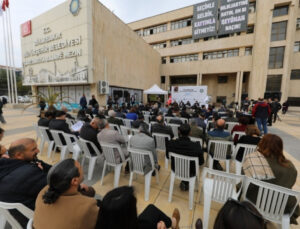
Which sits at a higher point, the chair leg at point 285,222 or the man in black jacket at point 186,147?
the man in black jacket at point 186,147

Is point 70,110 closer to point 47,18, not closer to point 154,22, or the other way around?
point 47,18

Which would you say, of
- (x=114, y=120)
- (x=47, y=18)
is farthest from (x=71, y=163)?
→ (x=47, y=18)

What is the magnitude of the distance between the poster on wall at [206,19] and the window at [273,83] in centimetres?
885

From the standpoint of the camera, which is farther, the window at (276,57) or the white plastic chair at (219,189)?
the window at (276,57)

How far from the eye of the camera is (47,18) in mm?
11695

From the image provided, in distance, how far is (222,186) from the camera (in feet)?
5.62

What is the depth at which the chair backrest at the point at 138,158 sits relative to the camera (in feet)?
7.38

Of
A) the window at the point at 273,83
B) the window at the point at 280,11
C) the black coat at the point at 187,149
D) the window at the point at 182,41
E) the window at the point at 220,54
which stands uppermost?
the window at the point at 280,11

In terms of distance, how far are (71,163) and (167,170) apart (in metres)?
2.52

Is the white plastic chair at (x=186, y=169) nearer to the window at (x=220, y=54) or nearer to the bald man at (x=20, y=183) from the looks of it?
the bald man at (x=20, y=183)

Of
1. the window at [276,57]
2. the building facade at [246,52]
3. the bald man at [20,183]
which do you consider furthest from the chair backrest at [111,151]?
the window at [276,57]

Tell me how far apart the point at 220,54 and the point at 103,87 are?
1683cm

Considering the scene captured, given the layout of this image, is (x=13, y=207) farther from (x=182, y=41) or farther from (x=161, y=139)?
(x=182, y=41)

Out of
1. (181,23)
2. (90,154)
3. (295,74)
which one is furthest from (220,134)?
(181,23)
